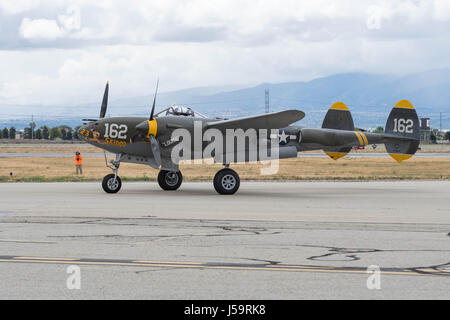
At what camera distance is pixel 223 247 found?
10.3 m

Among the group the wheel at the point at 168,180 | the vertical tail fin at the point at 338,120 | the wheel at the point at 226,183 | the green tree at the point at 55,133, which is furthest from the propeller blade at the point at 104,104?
the green tree at the point at 55,133

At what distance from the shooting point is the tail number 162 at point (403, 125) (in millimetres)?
25484

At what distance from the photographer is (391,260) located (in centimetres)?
916

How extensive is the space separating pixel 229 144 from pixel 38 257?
12977mm

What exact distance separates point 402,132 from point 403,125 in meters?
0.27

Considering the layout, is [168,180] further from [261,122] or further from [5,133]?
[5,133]

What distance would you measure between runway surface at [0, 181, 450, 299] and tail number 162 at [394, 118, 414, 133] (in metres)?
6.26

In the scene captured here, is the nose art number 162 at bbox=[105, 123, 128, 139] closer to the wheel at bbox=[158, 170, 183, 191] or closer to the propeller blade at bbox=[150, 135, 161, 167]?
the propeller blade at bbox=[150, 135, 161, 167]

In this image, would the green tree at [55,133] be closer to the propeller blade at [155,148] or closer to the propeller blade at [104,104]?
the propeller blade at [104,104]

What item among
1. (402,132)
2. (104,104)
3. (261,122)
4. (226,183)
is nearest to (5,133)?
(104,104)

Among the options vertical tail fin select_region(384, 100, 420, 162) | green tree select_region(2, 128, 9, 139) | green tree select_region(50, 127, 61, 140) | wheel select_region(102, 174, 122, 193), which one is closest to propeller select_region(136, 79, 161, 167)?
wheel select_region(102, 174, 122, 193)

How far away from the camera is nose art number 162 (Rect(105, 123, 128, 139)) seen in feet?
70.5
